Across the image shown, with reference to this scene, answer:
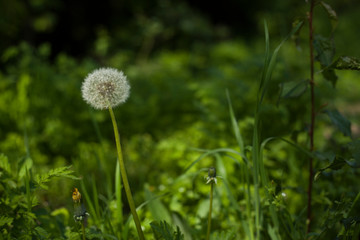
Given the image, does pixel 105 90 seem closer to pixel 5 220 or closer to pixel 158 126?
pixel 5 220

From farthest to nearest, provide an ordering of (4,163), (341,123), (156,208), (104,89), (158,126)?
(158,126)
(156,208)
(341,123)
(4,163)
(104,89)

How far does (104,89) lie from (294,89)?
0.80 m

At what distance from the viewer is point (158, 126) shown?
3.29m

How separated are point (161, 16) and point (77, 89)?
317 centimetres

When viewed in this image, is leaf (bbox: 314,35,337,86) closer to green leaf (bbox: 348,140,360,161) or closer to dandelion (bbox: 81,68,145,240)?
green leaf (bbox: 348,140,360,161)

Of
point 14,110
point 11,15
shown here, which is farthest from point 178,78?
point 11,15

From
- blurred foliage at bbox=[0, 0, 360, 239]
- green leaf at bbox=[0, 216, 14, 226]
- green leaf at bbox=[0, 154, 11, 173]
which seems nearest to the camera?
green leaf at bbox=[0, 216, 14, 226]

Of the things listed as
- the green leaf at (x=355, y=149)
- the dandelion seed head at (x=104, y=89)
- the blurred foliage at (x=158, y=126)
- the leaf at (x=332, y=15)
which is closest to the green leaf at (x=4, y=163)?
the blurred foliage at (x=158, y=126)

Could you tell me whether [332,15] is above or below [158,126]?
above

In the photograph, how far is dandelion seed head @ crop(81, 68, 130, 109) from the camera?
108 centimetres

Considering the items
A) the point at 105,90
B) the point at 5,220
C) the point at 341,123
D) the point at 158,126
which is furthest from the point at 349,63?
the point at 158,126

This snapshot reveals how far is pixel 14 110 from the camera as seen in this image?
9.71 feet

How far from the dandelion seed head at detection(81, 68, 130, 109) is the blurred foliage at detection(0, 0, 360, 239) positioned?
406 mm

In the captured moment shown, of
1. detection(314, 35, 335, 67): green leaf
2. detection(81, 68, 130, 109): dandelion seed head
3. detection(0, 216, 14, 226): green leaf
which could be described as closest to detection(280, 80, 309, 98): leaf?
detection(314, 35, 335, 67): green leaf
